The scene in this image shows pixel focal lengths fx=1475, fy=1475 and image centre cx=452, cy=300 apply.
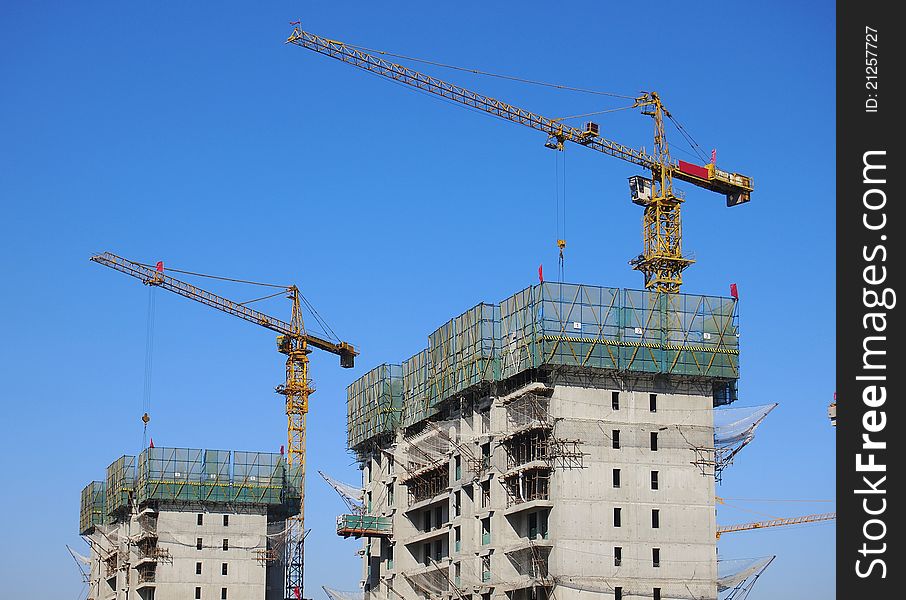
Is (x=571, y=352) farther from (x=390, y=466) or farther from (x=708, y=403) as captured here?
(x=390, y=466)

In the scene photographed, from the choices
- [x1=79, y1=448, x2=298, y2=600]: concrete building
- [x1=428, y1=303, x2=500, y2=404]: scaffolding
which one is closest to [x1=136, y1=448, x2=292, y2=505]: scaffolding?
[x1=79, y1=448, x2=298, y2=600]: concrete building

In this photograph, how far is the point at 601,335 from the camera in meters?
125

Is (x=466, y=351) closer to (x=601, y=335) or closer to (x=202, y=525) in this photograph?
(x=601, y=335)

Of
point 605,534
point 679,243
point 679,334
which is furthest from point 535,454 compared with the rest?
point 679,243

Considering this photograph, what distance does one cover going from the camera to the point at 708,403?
416 ft

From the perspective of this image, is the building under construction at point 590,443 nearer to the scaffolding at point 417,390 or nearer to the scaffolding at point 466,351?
Result: the scaffolding at point 466,351

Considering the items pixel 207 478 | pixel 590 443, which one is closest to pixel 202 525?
pixel 207 478

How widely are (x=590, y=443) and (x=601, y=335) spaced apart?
31.5 feet

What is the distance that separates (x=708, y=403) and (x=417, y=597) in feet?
131

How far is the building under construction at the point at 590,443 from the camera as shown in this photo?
120250 millimetres

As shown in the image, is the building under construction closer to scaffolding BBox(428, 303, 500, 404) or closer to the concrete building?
scaffolding BBox(428, 303, 500, 404)

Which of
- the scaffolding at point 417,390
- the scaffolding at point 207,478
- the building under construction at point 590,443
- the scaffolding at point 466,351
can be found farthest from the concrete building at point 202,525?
the building under construction at point 590,443

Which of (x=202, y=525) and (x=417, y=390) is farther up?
(x=417, y=390)
